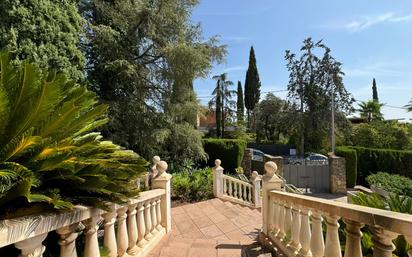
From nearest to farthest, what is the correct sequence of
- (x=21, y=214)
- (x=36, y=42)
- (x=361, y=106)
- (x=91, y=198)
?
(x=21, y=214), (x=91, y=198), (x=36, y=42), (x=361, y=106)

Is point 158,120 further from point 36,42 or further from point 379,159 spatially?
point 379,159

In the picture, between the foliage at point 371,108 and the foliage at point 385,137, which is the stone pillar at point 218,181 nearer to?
the foliage at point 385,137

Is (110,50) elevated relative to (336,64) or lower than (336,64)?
lower

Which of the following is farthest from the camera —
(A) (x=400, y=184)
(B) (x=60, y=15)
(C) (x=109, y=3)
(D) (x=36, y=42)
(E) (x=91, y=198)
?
(C) (x=109, y=3)

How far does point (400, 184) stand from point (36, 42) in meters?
11.1

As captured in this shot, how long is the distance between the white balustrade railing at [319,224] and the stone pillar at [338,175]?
38.2 feet

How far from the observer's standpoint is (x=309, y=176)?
1536 centimetres

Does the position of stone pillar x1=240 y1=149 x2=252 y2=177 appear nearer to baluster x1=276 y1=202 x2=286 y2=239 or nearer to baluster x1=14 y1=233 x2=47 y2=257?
baluster x1=276 y1=202 x2=286 y2=239

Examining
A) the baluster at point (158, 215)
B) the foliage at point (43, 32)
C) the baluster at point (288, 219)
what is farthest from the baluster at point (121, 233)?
the foliage at point (43, 32)

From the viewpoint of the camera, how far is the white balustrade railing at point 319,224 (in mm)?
1638

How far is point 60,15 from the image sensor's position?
769 centimetres

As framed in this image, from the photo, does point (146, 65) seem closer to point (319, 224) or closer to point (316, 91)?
point (319, 224)

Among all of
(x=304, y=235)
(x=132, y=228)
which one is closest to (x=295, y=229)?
(x=304, y=235)

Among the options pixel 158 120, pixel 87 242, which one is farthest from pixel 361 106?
pixel 87 242
